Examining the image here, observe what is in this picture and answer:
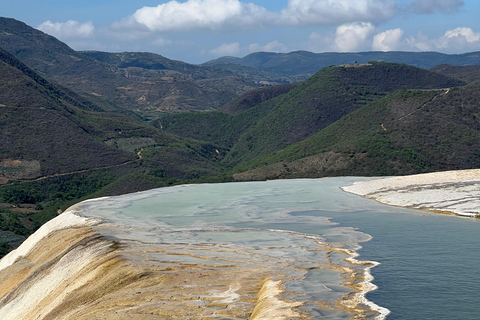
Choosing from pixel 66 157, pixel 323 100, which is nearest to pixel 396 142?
pixel 66 157

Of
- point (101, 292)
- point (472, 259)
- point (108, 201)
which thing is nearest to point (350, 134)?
point (108, 201)

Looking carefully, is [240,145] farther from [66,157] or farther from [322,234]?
[322,234]

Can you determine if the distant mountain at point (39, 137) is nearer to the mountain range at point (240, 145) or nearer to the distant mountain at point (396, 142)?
the mountain range at point (240, 145)

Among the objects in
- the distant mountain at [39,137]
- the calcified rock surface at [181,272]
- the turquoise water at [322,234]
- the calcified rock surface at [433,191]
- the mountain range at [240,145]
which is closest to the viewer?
the calcified rock surface at [181,272]

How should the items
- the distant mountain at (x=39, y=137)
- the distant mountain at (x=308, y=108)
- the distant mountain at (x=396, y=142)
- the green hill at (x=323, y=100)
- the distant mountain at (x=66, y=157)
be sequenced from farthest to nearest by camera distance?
the distant mountain at (x=308, y=108)
the green hill at (x=323, y=100)
the distant mountain at (x=39, y=137)
the distant mountain at (x=66, y=157)
the distant mountain at (x=396, y=142)

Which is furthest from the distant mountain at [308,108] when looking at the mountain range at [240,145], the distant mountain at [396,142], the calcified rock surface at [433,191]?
the calcified rock surface at [433,191]

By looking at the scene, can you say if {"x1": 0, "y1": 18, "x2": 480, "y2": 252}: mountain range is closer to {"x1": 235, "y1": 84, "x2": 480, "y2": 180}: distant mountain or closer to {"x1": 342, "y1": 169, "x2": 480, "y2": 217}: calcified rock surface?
{"x1": 235, "y1": 84, "x2": 480, "y2": 180}: distant mountain

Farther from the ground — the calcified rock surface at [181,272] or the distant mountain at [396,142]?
the distant mountain at [396,142]
